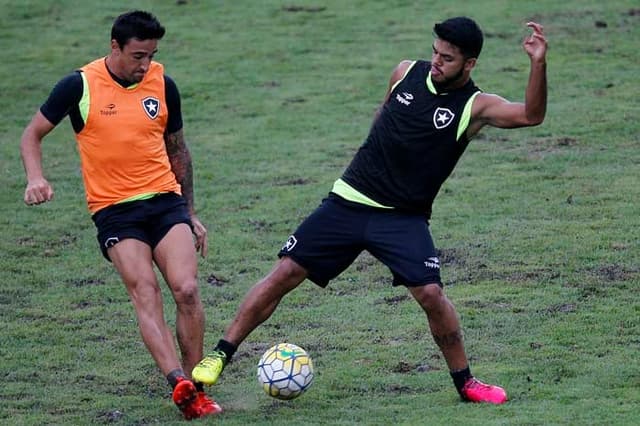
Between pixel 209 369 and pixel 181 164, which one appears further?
pixel 181 164

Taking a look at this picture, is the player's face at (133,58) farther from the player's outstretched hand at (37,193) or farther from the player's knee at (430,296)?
the player's knee at (430,296)

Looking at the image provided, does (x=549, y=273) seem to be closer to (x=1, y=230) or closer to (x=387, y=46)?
(x=1, y=230)

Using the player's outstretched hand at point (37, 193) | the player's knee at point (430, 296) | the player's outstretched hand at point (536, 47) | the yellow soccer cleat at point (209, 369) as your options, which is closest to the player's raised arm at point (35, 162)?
the player's outstretched hand at point (37, 193)

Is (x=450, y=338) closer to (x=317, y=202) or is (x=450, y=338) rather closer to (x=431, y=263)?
(x=431, y=263)

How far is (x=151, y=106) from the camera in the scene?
8.46 metres

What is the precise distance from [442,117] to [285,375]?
6.12ft

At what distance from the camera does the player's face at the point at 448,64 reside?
803 cm

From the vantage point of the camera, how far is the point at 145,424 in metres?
8.17

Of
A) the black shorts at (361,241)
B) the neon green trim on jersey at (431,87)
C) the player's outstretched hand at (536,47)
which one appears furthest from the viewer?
the neon green trim on jersey at (431,87)

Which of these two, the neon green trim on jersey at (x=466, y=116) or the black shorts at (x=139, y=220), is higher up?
the neon green trim on jersey at (x=466, y=116)

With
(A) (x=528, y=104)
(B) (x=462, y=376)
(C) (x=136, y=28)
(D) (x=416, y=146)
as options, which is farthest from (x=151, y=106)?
(B) (x=462, y=376)

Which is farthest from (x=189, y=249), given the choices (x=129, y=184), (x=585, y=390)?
(x=585, y=390)

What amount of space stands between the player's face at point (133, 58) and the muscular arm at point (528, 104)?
2.06 m

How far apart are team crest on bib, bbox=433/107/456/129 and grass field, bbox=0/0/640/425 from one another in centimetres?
176
